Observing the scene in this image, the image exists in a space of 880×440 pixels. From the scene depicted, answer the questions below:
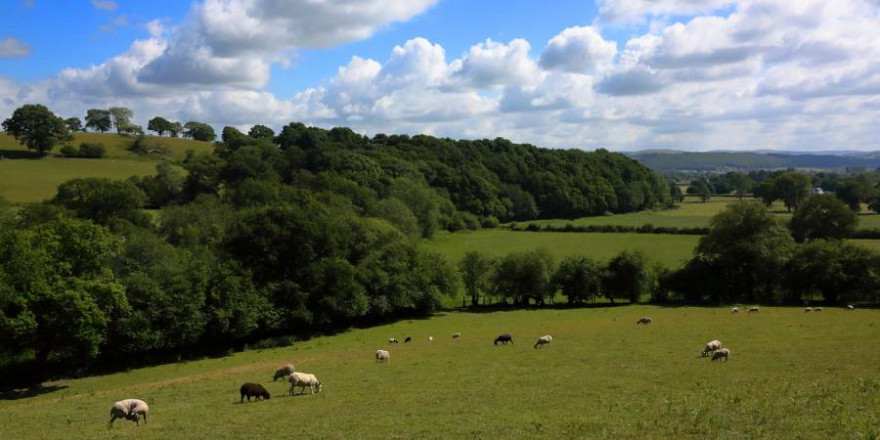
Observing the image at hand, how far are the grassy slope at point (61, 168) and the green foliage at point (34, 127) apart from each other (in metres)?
3.37

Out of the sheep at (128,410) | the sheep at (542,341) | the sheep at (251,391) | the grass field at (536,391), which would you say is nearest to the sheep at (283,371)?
the grass field at (536,391)

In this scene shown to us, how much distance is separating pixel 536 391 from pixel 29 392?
32871 millimetres

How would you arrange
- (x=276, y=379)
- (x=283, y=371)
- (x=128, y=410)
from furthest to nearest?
1. (x=276, y=379)
2. (x=283, y=371)
3. (x=128, y=410)

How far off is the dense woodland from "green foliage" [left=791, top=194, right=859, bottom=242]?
64.3 m

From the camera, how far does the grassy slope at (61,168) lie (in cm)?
9906

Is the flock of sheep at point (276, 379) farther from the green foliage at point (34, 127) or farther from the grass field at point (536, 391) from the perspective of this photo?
the green foliage at point (34, 127)

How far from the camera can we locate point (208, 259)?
5622 centimetres

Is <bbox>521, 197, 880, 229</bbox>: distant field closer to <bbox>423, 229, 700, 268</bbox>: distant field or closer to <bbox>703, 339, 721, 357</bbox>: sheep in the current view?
<bbox>423, 229, 700, 268</bbox>: distant field

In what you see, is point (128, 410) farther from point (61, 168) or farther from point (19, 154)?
point (19, 154)

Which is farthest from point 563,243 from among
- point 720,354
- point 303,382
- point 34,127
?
point 34,127

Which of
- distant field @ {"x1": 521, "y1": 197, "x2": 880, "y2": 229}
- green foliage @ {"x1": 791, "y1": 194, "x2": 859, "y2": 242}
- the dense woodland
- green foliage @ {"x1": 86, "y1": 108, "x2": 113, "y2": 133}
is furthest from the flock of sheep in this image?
green foliage @ {"x1": 86, "y1": 108, "x2": 113, "y2": 133}

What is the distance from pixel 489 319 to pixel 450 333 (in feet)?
33.7

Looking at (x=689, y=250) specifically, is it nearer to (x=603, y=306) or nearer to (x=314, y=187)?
(x=603, y=306)

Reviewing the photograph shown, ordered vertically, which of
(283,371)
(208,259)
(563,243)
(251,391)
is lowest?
(563,243)
